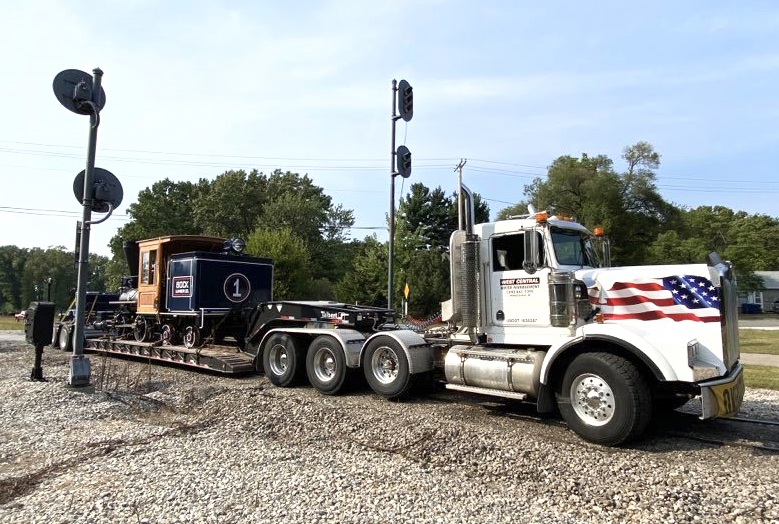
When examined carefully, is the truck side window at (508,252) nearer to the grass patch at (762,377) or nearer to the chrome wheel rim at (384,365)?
the chrome wheel rim at (384,365)

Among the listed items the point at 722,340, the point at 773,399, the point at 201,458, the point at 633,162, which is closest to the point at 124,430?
the point at 201,458

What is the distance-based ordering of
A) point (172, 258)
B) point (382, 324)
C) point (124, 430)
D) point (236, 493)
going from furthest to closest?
1. point (172, 258)
2. point (382, 324)
3. point (124, 430)
4. point (236, 493)

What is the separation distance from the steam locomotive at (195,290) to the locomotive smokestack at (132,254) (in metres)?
0.58

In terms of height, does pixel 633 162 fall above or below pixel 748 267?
above

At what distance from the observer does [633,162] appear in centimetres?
5041

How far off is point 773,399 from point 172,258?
12.7 metres

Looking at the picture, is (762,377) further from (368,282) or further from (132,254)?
(368,282)

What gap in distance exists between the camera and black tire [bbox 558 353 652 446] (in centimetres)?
590

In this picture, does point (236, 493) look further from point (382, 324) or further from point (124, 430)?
point (382, 324)

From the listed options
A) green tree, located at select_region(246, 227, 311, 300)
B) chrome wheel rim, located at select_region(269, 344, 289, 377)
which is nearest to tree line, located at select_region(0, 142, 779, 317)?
green tree, located at select_region(246, 227, 311, 300)

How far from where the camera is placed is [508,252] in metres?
7.75

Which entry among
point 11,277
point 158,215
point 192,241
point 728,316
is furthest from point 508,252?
point 11,277

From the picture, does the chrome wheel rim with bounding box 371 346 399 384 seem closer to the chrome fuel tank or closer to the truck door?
the chrome fuel tank

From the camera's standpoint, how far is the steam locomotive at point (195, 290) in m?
12.7
